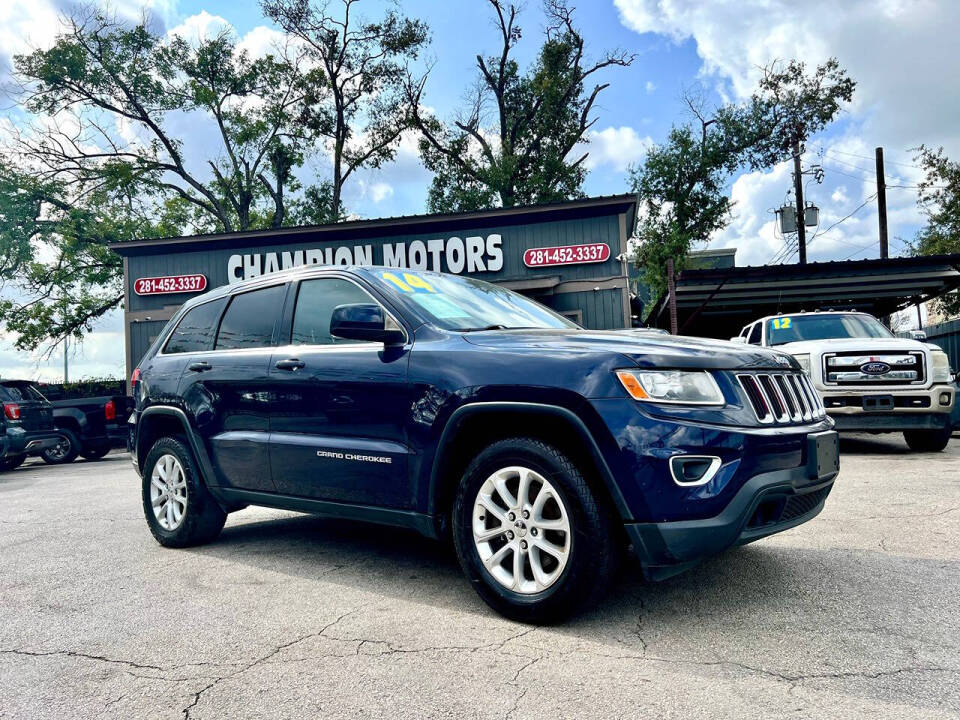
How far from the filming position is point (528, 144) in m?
34.2

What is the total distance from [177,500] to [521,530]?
2930mm

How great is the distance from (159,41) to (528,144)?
1628 cm

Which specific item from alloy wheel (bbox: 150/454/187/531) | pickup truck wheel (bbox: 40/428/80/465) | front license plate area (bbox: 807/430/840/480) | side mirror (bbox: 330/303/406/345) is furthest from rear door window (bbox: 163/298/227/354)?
pickup truck wheel (bbox: 40/428/80/465)

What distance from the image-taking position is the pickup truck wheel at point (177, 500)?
16.4 feet

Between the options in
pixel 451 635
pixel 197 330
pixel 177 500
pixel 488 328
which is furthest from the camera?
pixel 197 330

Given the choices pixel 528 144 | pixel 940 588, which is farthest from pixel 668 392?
pixel 528 144

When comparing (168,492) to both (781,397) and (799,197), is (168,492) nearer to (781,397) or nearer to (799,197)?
(781,397)

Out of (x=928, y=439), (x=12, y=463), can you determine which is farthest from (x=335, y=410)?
(x=12, y=463)

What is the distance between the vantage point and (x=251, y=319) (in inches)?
192

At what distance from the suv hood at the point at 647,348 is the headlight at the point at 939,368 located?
6.11 meters

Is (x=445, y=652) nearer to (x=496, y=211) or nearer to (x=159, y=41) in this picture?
(x=496, y=211)

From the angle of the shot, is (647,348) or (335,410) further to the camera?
(335,410)

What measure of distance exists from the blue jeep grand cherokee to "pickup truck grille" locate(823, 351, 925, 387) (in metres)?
5.51

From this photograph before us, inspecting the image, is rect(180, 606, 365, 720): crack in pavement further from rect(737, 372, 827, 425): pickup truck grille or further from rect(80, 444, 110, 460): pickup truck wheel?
rect(80, 444, 110, 460): pickup truck wheel
